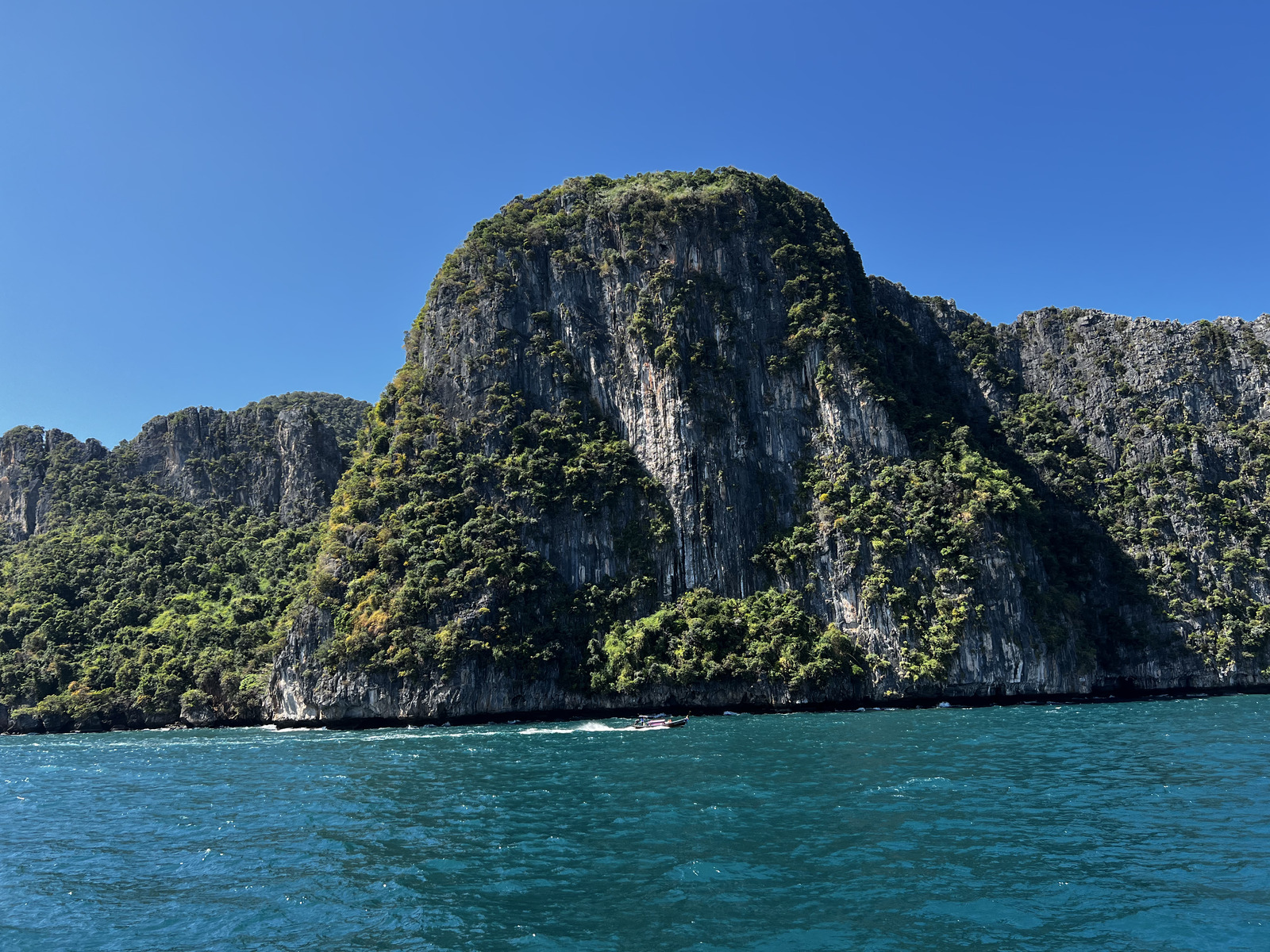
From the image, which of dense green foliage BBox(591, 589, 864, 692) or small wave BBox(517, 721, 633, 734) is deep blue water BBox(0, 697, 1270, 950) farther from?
dense green foliage BBox(591, 589, 864, 692)

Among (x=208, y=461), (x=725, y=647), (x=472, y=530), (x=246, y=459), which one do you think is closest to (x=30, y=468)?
(x=208, y=461)

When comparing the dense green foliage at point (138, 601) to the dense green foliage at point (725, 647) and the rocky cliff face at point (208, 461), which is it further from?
the dense green foliage at point (725, 647)

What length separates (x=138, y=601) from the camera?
10119 centimetres

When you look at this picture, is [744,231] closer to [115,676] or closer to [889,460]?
[889,460]

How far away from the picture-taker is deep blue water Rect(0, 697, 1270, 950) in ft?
59.6

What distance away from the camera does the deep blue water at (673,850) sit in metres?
18.2

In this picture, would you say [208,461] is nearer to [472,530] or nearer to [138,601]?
[138,601]

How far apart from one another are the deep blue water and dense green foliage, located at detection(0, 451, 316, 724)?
139 ft

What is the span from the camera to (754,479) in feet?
313

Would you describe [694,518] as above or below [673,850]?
above

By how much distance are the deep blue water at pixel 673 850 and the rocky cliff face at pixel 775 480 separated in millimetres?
30880

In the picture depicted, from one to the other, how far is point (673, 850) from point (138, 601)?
100698 mm

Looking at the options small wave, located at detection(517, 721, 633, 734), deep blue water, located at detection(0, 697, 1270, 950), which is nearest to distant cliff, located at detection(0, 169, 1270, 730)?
small wave, located at detection(517, 721, 633, 734)

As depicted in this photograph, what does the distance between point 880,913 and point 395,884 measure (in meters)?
12.9
